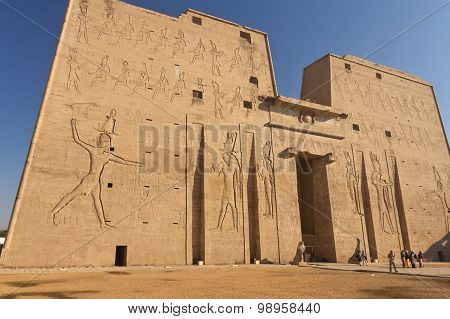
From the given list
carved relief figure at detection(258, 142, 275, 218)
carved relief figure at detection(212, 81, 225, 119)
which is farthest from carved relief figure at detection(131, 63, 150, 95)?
carved relief figure at detection(258, 142, 275, 218)

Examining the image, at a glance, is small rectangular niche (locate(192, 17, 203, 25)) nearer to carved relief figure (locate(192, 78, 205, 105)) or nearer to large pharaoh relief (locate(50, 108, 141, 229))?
carved relief figure (locate(192, 78, 205, 105))

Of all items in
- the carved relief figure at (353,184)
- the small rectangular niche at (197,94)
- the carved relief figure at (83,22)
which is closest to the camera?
the carved relief figure at (83,22)

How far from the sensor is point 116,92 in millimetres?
15703

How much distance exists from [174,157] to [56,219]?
5677 mm

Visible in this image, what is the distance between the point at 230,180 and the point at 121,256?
6271 millimetres

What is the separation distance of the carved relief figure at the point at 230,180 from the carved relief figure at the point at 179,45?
17.2 ft

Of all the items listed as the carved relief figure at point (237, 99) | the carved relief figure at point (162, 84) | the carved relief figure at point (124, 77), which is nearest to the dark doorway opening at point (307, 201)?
the carved relief figure at point (237, 99)

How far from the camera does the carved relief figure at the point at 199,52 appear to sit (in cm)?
1848

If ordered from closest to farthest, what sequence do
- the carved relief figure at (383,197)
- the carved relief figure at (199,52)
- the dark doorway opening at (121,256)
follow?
the dark doorway opening at (121,256) → the carved relief figure at (199,52) → the carved relief figure at (383,197)

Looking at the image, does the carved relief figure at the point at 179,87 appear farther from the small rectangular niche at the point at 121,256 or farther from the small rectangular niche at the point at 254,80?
the small rectangular niche at the point at 121,256

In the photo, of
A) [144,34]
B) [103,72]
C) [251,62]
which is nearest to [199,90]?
[144,34]

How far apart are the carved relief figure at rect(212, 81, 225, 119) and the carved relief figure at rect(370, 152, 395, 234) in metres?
11.1

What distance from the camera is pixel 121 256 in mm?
14109

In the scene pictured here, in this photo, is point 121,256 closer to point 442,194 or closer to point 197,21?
point 197,21
